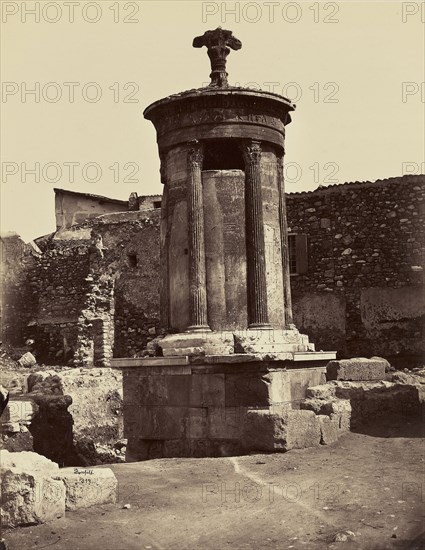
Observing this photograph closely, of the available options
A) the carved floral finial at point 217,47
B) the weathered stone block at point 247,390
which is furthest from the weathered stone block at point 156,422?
the carved floral finial at point 217,47

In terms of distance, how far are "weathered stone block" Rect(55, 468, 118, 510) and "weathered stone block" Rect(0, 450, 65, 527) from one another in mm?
171

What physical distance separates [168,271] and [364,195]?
11365 mm

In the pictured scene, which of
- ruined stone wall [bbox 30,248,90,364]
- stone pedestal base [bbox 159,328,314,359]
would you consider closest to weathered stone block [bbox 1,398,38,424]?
stone pedestal base [bbox 159,328,314,359]

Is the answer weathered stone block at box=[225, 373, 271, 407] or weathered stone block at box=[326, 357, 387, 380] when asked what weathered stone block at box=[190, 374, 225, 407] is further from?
weathered stone block at box=[326, 357, 387, 380]

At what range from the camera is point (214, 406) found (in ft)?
28.4

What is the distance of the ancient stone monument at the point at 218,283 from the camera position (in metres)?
8.63

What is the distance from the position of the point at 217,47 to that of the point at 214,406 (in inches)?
190

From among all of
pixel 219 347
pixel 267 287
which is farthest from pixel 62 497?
pixel 267 287

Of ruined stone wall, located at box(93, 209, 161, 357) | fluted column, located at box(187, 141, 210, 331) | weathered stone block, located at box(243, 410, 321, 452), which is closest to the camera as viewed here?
weathered stone block, located at box(243, 410, 321, 452)

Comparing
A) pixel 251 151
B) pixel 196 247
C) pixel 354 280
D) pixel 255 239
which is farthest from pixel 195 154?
pixel 354 280

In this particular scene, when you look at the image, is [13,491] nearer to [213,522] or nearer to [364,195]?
[213,522]

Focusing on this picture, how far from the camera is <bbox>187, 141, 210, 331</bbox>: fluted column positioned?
9.17m

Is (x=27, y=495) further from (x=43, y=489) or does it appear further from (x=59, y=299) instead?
(x=59, y=299)

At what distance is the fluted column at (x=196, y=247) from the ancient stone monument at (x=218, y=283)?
0.01 metres
